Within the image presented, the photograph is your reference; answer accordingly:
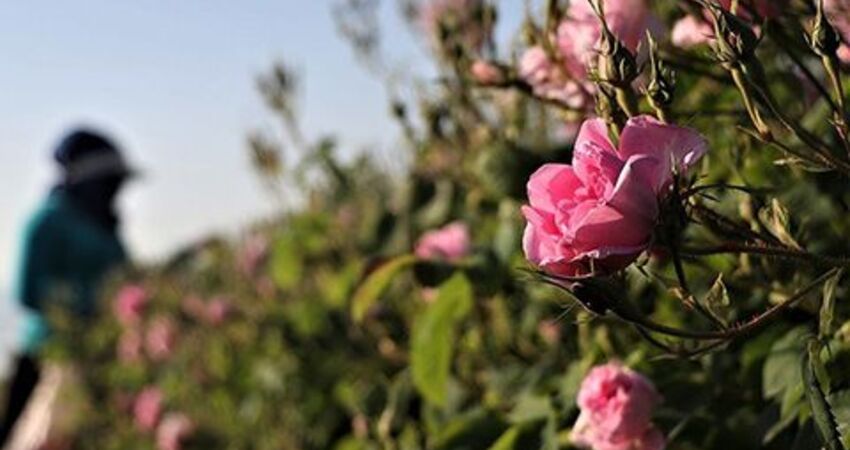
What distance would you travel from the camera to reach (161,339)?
452 centimetres

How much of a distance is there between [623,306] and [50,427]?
443 cm

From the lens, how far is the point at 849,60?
111cm

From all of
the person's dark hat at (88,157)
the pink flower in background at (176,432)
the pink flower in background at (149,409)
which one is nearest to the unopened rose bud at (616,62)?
the pink flower in background at (176,432)

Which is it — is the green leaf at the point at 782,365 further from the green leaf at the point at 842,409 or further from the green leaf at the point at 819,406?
the green leaf at the point at 819,406

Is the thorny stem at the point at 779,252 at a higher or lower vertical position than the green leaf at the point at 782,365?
higher

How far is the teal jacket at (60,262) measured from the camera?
5281mm

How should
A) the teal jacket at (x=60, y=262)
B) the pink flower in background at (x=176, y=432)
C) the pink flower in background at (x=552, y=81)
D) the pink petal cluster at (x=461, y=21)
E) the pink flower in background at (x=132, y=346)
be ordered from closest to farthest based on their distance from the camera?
the pink flower in background at (x=552, y=81) < the pink petal cluster at (x=461, y=21) < the pink flower in background at (x=176, y=432) < the pink flower in background at (x=132, y=346) < the teal jacket at (x=60, y=262)

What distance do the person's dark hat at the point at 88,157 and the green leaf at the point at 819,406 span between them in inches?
215

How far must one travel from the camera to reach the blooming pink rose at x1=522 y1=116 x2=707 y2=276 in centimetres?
77

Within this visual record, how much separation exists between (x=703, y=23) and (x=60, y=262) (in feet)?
15.2

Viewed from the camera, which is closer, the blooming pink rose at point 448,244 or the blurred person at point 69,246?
the blooming pink rose at point 448,244

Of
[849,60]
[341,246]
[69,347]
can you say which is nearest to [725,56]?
[849,60]

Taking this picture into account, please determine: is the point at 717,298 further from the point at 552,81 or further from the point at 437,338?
the point at 437,338

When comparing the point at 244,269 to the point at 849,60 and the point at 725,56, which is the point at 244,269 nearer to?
the point at 849,60
